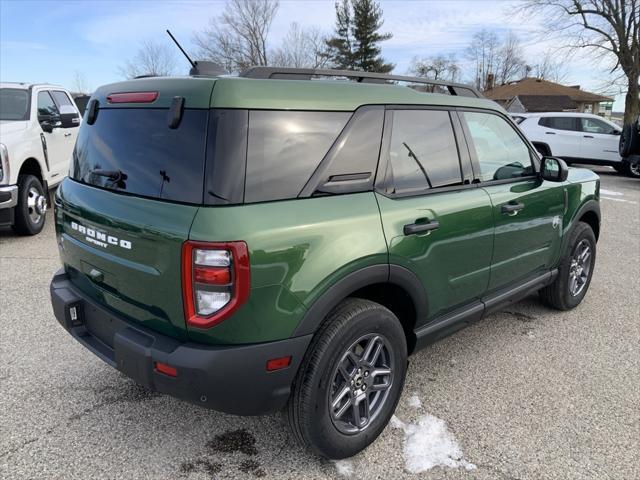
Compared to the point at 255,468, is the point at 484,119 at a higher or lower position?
higher

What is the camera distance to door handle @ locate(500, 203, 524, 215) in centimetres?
310

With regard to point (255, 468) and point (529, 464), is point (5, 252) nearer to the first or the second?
point (255, 468)

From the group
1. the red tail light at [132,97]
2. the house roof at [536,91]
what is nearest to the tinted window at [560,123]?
the red tail light at [132,97]

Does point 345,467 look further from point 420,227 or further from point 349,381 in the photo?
point 420,227

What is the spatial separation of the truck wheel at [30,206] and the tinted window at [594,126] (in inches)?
566

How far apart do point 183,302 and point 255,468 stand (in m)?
0.96

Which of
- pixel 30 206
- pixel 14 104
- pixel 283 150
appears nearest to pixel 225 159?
pixel 283 150

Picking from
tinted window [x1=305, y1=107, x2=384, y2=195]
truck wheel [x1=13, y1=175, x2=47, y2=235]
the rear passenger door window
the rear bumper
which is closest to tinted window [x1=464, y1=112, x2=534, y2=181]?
tinted window [x1=305, y1=107, x2=384, y2=195]

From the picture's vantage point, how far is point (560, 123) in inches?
587

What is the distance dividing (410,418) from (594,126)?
48.6 ft

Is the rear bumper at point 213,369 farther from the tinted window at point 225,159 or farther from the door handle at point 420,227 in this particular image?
the door handle at point 420,227

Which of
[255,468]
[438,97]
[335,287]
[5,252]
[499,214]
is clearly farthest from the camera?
[5,252]

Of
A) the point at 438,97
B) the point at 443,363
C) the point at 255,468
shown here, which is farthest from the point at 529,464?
the point at 438,97

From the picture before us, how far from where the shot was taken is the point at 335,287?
2123 millimetres
